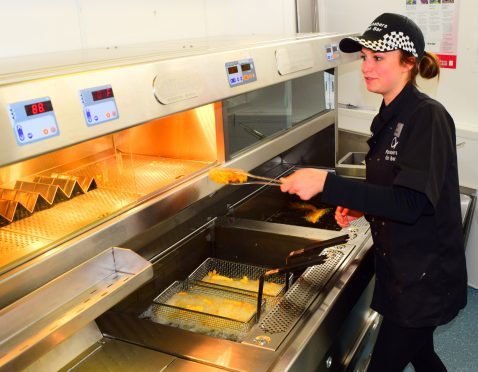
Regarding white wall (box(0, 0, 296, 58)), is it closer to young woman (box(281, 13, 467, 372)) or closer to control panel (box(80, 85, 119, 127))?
control panel (box(80, 85, 119, 127))

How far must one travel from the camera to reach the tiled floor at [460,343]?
2504 mm

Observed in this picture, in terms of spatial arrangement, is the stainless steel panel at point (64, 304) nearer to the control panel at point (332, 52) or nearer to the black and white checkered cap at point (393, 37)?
the black and white checkered cap at point (393, 37)

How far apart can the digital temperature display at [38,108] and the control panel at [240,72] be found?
52cm

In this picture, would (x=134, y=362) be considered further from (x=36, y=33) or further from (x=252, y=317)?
(x=36, y=33)

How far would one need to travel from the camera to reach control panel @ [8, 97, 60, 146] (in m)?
Result: 0.76

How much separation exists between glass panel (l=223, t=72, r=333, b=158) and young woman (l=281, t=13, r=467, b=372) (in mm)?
268

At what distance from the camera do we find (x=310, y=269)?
5.52 feet

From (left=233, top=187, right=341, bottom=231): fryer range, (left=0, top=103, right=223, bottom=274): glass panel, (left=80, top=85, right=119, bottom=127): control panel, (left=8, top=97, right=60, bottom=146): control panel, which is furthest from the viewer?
(left=233, top=187, right=341, bottom=231): fryer range

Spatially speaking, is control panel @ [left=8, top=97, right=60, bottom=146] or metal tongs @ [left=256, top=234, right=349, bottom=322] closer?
control panel @ [left=8, top=97, right=60, bottom=146]

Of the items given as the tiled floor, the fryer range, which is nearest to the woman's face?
the fryer range

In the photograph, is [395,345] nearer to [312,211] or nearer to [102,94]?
[312,211]

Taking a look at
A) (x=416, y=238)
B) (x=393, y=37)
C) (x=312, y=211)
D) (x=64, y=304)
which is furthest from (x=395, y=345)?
(x=64, y=304)

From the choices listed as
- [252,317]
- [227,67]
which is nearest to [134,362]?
[252,317]

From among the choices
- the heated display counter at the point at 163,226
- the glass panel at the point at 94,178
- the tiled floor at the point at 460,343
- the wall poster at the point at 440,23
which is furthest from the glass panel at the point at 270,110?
the tiled floor at the point at 460,343
